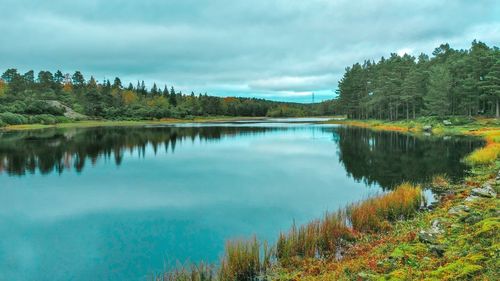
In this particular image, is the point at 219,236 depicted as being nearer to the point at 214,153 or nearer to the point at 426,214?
the point at 426,214

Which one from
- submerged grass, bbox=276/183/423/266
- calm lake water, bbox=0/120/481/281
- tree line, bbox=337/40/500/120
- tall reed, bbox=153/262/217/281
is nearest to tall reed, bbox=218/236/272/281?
tall reed, bbox=153/262/217/281

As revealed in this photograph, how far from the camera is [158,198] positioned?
915 inches

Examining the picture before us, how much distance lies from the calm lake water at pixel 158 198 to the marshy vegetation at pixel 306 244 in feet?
7.40

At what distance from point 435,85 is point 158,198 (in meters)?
74.8

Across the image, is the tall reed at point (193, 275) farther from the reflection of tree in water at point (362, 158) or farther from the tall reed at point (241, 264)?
the reflection of tree in water at point (362, 158)

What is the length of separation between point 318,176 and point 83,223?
18239 mm

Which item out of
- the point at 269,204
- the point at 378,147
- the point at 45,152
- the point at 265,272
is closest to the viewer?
the point at 265,272

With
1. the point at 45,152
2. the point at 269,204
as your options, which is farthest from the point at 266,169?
the point at 45,152

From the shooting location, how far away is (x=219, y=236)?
1616cm

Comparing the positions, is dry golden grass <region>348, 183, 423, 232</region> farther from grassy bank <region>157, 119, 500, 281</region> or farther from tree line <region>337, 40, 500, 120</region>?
tree line <region>337, 40, 500, 120</region>

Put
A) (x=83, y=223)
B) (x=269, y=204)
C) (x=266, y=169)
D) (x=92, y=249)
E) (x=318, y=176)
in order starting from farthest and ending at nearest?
(x=266, y=169), (x=318, y=176), (x=269, y=204), (x=83, y=223), (x=92, y=249)

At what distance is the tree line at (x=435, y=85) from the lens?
77750 millimetres

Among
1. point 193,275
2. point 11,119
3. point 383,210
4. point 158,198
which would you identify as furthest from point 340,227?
point 11,119

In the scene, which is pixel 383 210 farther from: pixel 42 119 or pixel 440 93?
pixel 42 119
